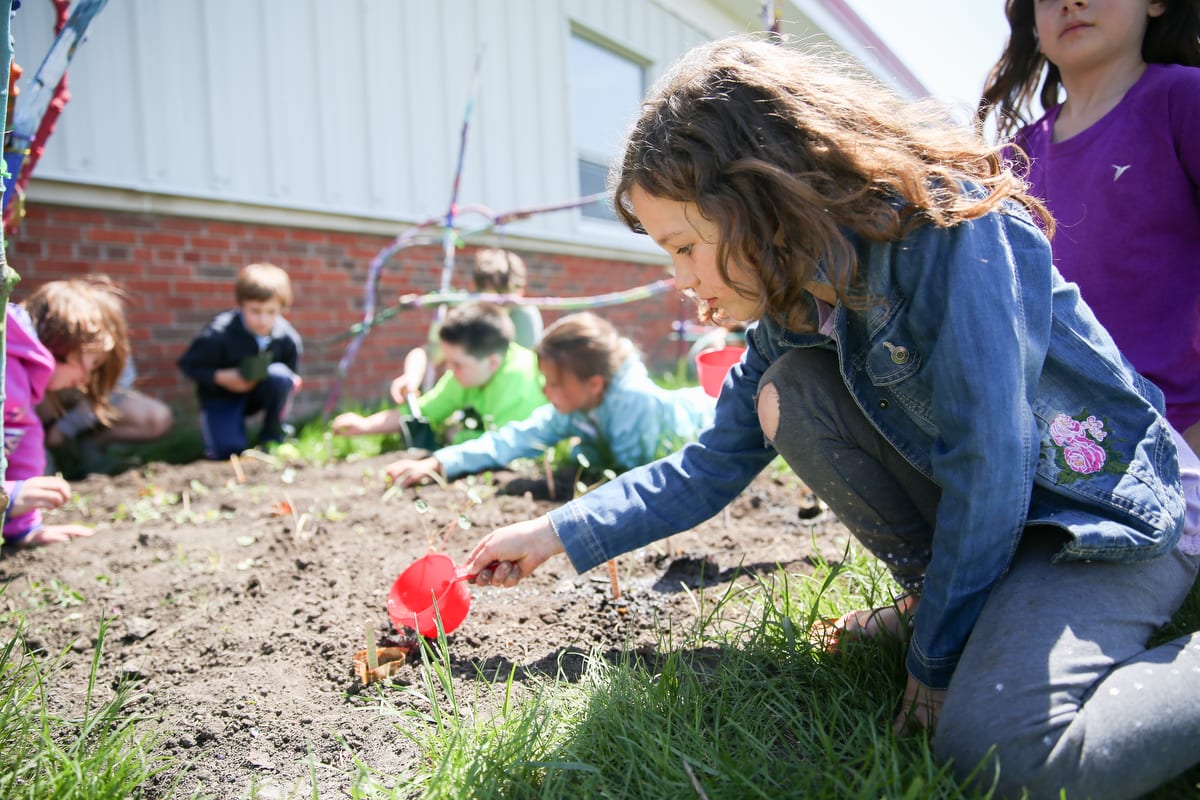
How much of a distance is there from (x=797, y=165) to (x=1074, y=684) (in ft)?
2.68

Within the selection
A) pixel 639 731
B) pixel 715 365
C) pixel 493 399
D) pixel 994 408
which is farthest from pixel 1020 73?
pixel 493 399

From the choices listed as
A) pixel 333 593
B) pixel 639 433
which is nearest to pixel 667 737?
pixel 333 593

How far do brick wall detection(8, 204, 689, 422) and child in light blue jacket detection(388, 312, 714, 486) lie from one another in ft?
6.02

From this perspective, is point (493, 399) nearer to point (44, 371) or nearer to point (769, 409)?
point (44, 371)

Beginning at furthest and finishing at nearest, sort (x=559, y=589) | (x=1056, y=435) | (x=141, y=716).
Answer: (x=559, y=589), (x=141, y=716), (x=1056, y=435)

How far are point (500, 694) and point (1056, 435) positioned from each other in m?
1.04

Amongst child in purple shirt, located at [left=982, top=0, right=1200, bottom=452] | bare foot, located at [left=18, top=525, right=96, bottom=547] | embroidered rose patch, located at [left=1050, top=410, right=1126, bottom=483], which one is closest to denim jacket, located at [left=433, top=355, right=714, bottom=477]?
bare foot, located at [left=18, top=525, right=96, bottom=547]

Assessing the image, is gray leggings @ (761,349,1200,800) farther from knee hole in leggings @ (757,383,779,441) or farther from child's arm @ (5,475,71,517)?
child's arm @ (5,475,71,517)

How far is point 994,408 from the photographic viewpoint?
111 cm

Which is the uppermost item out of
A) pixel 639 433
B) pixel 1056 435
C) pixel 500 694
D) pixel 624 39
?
pixel 624 39

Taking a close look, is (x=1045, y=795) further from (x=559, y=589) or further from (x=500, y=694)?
(x=559, y=589)

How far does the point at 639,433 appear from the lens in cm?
295

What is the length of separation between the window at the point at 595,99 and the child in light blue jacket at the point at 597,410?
15.7ft

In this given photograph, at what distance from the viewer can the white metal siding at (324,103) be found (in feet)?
13.8
